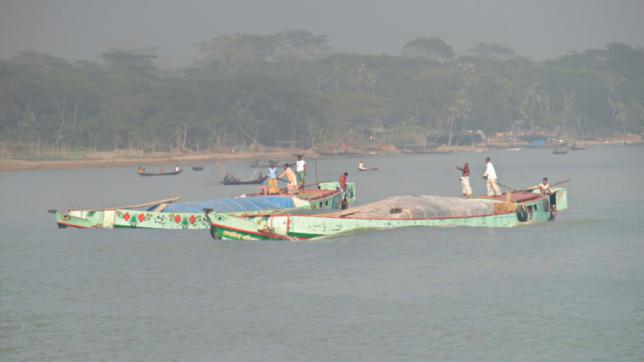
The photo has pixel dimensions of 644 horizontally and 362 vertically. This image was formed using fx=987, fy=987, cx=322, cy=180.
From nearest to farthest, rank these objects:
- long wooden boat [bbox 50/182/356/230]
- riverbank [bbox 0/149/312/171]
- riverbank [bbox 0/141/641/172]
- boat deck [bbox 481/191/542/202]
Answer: long wooden boat [bbox 50/182/356/230] → boat deck [bbox 481/191/542/202] → riverbank [bbox 0/149/312/171] → riverbank [bbox 0/141/641/172]

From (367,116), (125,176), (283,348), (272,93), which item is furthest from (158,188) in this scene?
(367,116)

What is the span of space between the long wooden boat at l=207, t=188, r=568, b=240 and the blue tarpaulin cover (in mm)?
5177

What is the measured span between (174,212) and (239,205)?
9.52 ft

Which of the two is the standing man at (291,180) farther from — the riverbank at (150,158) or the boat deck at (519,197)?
the riverbank at (150,158)

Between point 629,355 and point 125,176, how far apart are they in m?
87.8

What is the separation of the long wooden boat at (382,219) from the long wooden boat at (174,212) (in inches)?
106

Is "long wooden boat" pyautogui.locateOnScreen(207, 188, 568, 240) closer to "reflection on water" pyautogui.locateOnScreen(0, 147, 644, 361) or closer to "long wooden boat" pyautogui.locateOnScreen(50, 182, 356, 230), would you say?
"reflection on water" pyautogui.locateOnScreen(0, 147, 644, 361)

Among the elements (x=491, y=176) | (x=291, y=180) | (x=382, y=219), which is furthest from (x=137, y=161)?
(x=382, y=219)

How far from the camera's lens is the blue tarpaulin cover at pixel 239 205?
41562mm

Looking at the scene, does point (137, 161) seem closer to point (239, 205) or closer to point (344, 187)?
point (344, 187)

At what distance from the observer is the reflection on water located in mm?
23109

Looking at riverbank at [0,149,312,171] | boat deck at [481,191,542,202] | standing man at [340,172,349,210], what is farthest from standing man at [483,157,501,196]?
riverbank at [0,149,312,171]

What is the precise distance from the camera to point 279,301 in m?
27.9

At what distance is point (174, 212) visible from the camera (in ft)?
134
